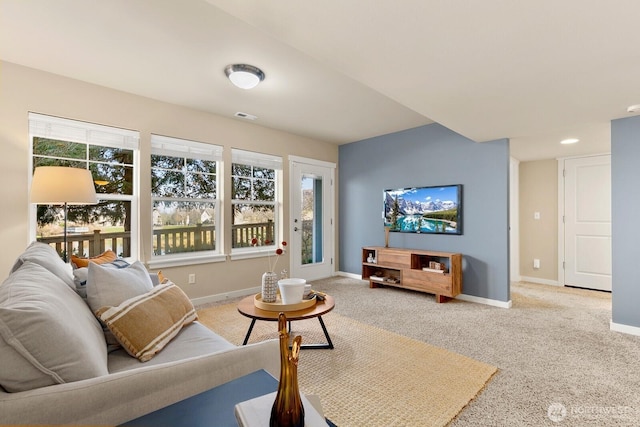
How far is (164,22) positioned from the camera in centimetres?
207

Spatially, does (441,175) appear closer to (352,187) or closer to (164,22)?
(352,187)

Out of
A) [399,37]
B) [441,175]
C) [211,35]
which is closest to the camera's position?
[399,37]

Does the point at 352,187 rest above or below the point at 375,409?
above

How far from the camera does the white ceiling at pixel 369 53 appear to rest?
149 cm

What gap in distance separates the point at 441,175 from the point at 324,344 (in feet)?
9.55

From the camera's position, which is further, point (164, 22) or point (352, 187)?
point (352, 187)

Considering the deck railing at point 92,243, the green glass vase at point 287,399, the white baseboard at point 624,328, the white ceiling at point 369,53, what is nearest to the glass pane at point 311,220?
the white ceiling at point 369,53

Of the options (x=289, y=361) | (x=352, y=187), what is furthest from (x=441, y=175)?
(x=289, y=361)

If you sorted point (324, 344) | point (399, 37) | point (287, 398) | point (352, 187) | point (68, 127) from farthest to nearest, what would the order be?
1. point (352, 187)
2. point (68, 127)
3. point (324, 344)
4. point (399, 37)
5. point (287, 398)

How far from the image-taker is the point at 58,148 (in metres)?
2.94

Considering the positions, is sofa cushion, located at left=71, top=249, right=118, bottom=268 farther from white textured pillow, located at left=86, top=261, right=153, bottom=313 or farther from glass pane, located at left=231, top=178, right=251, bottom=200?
glass pane, located at left=231, top=178, right=251, bottom=200

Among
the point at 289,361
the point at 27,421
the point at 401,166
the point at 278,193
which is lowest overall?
the point at 27,421

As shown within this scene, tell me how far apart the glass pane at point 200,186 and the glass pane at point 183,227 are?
11 centimetres

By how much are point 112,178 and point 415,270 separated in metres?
3.77
